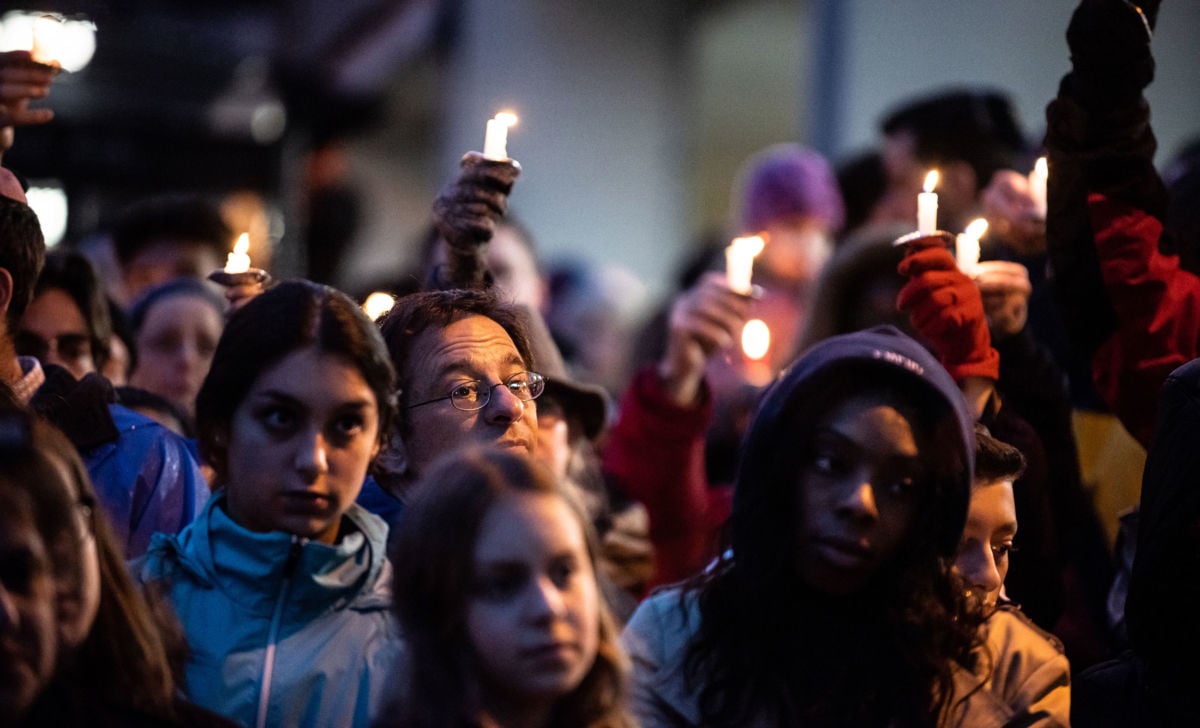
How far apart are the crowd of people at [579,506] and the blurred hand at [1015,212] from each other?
0.01 m

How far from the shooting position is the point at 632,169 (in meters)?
12.3

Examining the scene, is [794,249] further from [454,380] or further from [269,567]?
[269,567]

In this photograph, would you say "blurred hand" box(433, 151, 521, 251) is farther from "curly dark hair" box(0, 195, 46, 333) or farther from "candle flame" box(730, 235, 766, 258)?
"curly dark hair" box(0, 195, 46, 333)

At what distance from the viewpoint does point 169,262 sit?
571 centimetres

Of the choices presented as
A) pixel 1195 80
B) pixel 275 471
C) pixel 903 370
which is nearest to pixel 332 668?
pixel 275 471

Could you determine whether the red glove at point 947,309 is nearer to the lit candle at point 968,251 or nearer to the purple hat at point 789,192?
the lit candle at point 968,251

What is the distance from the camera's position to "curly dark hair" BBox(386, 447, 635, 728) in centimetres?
234

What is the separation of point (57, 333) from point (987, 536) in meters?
2.24

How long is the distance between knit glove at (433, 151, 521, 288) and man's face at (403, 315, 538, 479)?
347mm

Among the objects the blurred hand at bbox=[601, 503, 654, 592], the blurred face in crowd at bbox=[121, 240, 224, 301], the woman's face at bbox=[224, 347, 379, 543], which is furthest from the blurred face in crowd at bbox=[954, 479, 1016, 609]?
the blurred face in crowd at bbox=[121, 240, 224, 301]

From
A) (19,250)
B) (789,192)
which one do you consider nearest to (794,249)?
(789,192)

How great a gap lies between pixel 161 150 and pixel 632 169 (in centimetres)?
394

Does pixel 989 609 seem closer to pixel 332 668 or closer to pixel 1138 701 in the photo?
pixel 1138 701

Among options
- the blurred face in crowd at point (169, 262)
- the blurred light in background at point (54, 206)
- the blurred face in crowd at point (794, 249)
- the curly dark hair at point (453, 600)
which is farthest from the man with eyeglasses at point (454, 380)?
the blurred light in background at point (54, 206)
